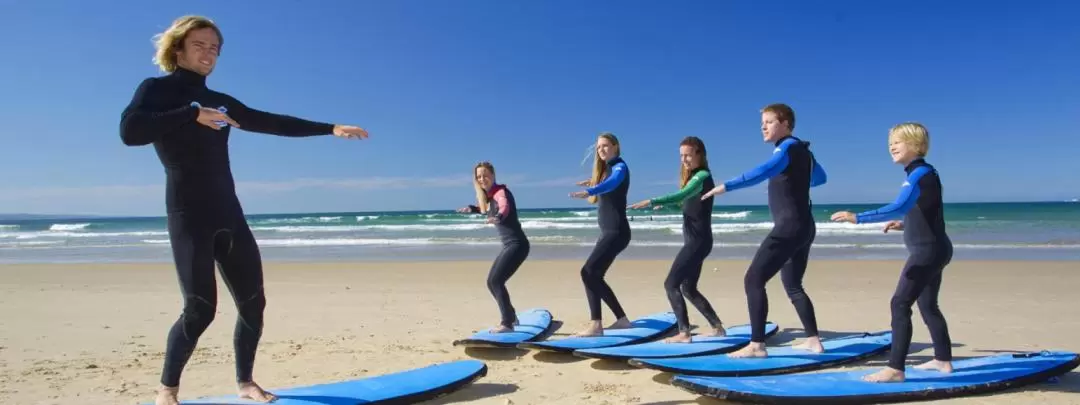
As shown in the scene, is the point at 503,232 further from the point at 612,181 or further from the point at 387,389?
the point at 387,389

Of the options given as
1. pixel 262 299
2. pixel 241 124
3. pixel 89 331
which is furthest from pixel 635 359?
pixel 89 331

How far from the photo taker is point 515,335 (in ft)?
20.9

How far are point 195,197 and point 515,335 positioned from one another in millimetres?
3561

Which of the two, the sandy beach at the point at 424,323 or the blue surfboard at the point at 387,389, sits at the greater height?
the blue surfboard at the point at 387,389

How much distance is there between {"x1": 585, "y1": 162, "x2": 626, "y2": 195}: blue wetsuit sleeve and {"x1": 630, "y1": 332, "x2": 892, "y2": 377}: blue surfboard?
1.63m

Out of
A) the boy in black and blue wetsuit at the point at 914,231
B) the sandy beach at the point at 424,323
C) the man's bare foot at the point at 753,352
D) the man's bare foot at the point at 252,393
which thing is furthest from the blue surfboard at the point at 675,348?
the man's bare foot at the point at 252,393

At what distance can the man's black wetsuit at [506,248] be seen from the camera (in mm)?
6660

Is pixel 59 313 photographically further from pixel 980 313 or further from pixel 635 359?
pixel 980 313

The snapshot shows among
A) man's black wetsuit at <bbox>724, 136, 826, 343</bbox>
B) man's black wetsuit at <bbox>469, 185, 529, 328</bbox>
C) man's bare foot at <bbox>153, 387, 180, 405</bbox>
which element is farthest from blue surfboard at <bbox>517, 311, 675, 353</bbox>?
man's bare foot at <bbox>153, 387, 180, 405</bbox>

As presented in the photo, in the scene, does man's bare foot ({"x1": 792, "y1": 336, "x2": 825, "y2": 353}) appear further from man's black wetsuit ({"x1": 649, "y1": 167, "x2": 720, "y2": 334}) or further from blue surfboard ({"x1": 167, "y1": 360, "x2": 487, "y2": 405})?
blue surfboard ({"x1": 167, "y1": 360, "x2": 487, "y2": 405})

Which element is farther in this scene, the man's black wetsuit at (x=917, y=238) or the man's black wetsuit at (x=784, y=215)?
the man's black wetsuit at (x=784, y=215)

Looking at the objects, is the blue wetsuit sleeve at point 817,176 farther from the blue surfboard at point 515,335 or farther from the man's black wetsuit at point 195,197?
the man's black wetsuit at point 195,197

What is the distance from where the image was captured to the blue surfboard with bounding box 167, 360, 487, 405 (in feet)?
13.4

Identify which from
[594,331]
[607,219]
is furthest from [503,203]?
[594,331]
